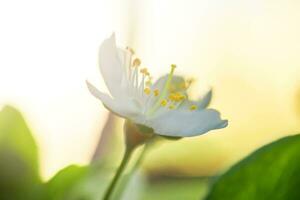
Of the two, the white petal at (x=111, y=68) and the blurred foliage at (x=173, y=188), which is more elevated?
the white petal at (x=111, y=68)

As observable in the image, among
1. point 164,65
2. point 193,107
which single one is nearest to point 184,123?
point 193,107

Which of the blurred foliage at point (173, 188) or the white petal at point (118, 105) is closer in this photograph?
the white petal at point (118, 105)

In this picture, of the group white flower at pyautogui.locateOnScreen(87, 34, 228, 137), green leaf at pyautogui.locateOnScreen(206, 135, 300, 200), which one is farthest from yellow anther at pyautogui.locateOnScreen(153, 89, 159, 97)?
green leaf at pyautogui.locateOnScreen(206, 135, 300, 200)

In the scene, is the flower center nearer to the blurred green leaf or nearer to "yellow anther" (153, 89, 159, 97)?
"yellow anther" (153, 89, 159, 97)

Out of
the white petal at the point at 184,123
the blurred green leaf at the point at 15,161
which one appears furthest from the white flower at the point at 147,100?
the blurred green leaf at the point at 15,161

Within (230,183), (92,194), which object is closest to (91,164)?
(92,194)

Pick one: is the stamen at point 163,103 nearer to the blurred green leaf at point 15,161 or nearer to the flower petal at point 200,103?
the flower petal at point 200,103

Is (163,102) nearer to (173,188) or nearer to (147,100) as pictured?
(147,100)
